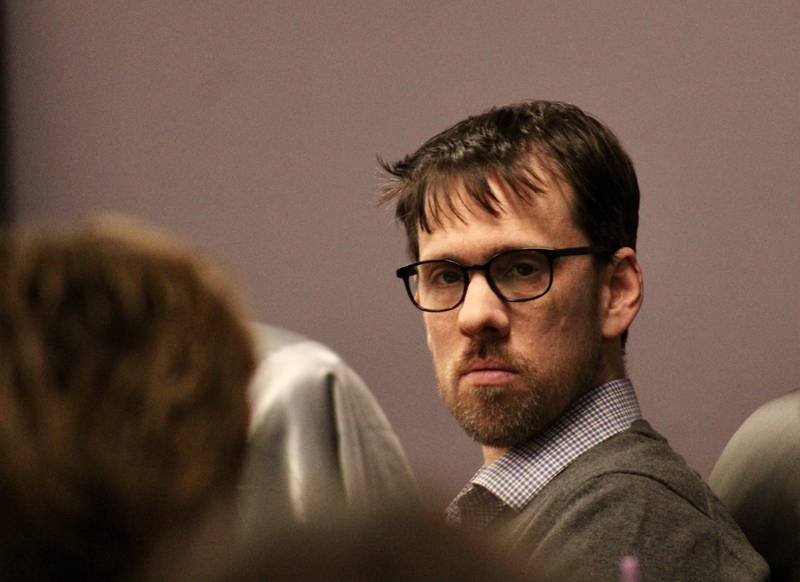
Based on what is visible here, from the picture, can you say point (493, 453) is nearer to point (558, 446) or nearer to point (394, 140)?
point (558, 446)

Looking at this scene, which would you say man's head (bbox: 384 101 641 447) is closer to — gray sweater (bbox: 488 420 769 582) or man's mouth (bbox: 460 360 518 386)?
man's mouth (bbox: 460 360 518 386)

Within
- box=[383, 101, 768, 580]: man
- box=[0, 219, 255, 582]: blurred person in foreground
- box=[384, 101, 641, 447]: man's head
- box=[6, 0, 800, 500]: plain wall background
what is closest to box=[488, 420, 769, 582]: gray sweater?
box=[383, 101, 768, 580]: man

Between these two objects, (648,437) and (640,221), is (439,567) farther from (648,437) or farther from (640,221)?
(640,221)

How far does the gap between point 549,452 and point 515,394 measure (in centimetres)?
7

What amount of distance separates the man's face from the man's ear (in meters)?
0.04

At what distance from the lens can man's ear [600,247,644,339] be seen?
1.41 meters

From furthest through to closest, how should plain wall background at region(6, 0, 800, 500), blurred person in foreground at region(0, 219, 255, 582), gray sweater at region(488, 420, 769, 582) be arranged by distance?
plain wall background at region(6, 0, 800, 500) → gray sweater at region(488, 420, 769, 582) → blurred person in foreground at region(0, 219, 255, 582)

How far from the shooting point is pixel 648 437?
4.35 ft

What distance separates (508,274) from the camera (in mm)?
1347

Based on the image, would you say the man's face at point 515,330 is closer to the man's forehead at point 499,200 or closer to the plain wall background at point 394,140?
→ the man's forehead at point 499,200

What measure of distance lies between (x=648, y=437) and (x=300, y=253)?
28.5 inches

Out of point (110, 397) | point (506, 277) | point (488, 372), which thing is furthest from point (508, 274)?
point (110, 397)

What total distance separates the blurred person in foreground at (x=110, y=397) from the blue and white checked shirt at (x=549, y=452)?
30.1 inches

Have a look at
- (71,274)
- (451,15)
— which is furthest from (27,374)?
(451,15)
